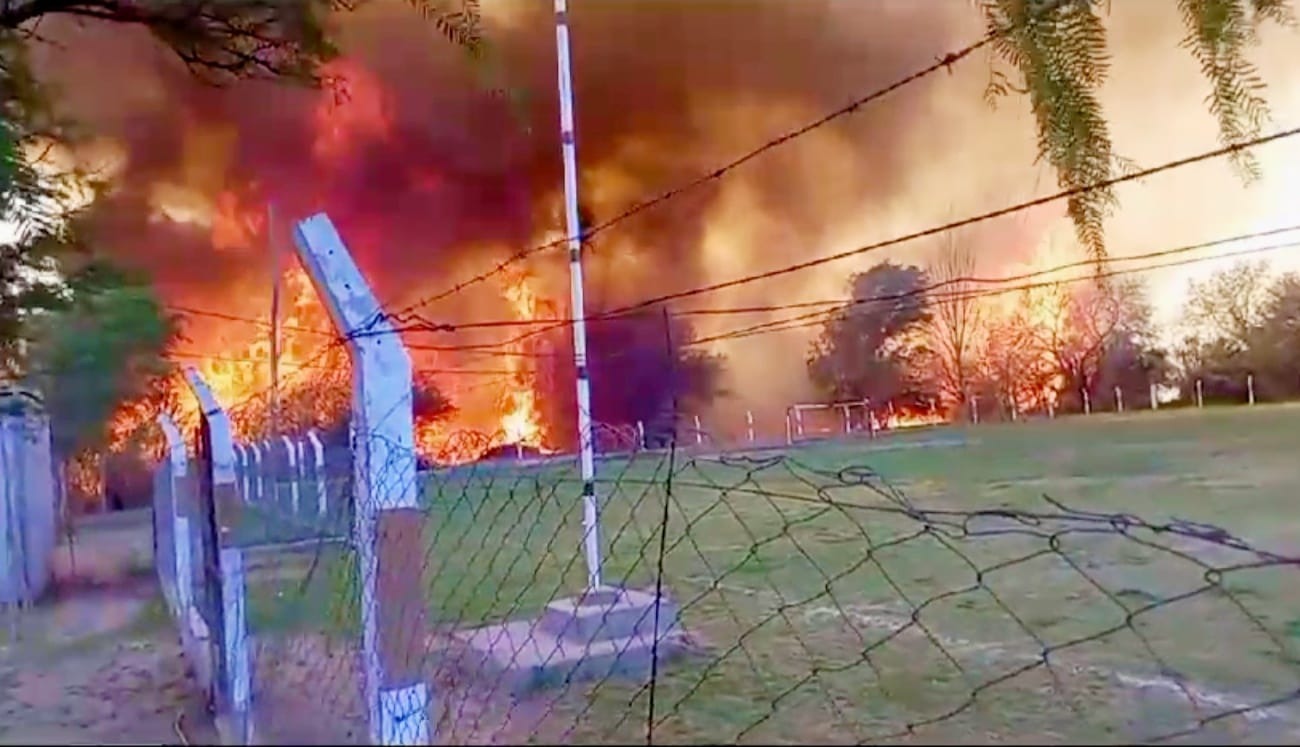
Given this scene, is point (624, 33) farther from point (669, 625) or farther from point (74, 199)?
point (74, 199)

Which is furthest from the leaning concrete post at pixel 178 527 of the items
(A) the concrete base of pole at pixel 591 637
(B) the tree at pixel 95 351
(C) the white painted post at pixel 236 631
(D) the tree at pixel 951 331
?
(D) the tree at pixel 951 331

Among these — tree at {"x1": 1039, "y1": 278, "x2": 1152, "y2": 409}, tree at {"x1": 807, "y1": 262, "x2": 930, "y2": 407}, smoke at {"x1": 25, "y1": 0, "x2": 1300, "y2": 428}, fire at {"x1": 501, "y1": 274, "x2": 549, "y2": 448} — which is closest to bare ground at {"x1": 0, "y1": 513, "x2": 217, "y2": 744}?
smoke at {"x1": 25, "y1": 0, "x2": 1300, "y2": 428}

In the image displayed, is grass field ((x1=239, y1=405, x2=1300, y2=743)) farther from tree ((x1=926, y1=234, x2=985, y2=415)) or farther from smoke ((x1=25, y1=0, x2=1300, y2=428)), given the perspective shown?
smoke ((x1=25, y1=0, x2=1300, y2=428))

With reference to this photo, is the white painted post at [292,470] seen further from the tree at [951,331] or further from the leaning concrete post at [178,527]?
the tree at [951,331]

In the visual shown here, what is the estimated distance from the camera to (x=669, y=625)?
2496mm

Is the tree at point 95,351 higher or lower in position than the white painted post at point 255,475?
higher

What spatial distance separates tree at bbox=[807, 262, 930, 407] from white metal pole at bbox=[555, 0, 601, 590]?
82 centimetres

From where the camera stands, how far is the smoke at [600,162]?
3.11 metres

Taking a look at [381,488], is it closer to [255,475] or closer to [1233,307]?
[255,475]

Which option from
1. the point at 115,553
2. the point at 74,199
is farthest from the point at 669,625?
the point at 115,553

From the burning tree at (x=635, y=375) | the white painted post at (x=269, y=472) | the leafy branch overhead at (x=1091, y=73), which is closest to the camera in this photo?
the leafy branch overhead at (x=1091, y=73)

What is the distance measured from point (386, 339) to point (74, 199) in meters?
1.00

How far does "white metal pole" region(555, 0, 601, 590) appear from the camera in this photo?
2.47 meters

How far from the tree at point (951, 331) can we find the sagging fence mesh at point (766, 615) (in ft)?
1.17
